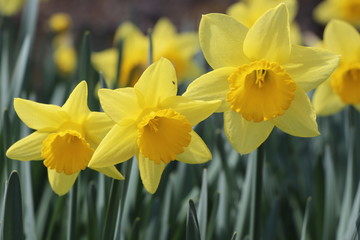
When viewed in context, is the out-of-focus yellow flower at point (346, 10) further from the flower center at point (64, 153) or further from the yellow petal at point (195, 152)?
the flower center at point (64, 153)

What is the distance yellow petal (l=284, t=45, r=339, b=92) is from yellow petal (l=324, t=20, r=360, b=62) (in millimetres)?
403

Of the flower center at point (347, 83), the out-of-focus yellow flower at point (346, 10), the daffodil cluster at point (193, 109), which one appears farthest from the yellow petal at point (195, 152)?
the out-of-focus yellow flower at point (346, 10)

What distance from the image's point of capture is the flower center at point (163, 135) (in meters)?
1.03

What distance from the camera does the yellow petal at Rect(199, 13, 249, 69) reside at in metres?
1.11

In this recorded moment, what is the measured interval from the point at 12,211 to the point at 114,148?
245 mm

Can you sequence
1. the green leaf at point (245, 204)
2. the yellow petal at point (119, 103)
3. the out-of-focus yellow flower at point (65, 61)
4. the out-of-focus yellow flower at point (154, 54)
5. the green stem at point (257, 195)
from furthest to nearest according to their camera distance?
the out-of-focus yellow flower at point (65, 61), the out-of-focus yellow flower at point (154, 54), the green leaf at point (245, 204), the green stem at point (257, 195), the yellow petal at point (119, 103)

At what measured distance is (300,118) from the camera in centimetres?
111

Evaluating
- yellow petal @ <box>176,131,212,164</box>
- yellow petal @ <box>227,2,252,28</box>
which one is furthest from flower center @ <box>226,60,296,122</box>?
yellow petal @ <box>227,2,252,28</box>

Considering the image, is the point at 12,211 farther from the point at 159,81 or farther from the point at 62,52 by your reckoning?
the point at 62,52

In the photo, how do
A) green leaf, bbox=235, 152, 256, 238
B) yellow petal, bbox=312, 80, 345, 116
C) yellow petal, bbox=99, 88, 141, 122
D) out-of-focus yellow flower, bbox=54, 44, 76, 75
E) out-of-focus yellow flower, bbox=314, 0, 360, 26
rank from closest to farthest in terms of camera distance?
yellow petal, bbox=99, 88, 141, 122 → green leaf, bbox=235, 152, 256, 238 → yellow petal, bbox=312, 80, 345, 116 → out-of-focus yellow flower, bbox=314, 0, 360, 26 → out-of-focus yellow flower, bbox=54, 44, 76, 75

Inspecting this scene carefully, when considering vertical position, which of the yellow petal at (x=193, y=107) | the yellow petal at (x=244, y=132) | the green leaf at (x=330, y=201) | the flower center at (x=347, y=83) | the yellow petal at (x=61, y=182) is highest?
the flower center at (x=347, y=83)

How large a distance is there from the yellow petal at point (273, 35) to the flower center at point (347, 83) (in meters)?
0.41

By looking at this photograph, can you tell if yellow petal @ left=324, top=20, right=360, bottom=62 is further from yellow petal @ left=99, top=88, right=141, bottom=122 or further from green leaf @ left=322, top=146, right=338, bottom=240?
yellow petal @ left=99, top=88, right=141, bottom=122

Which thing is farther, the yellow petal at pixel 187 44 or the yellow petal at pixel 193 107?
the yellow petal at pixel 187 44
